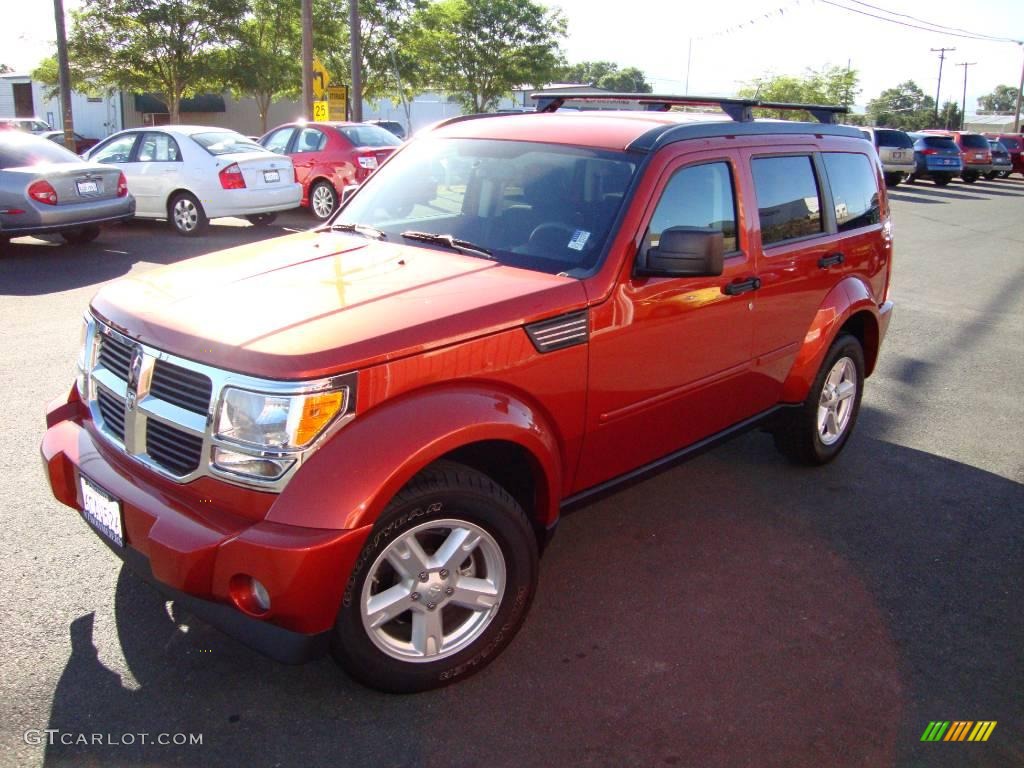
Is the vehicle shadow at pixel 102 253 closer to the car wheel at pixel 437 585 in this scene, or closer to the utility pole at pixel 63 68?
the car wheel at pixel 437 585

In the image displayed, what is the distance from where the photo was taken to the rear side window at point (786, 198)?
4426 millimetres

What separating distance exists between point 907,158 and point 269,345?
95.4ft

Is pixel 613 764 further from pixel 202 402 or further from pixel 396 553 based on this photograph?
pixel 202 402

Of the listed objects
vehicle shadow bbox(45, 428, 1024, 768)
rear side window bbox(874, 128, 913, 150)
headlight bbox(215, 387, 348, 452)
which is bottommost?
vehicle shadow bbox(45, 428, 1024, 768)

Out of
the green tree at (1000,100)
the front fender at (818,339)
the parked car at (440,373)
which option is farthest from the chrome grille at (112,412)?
the green tree at (1000,100)

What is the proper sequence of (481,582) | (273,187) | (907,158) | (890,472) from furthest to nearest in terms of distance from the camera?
(907,158) < (273,187) < (890,472) < (481,582)

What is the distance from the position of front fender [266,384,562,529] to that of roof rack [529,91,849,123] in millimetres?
2131

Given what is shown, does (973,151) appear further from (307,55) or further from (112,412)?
(112,412)

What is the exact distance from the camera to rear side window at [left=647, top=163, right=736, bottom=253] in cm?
384

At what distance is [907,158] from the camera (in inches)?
1109

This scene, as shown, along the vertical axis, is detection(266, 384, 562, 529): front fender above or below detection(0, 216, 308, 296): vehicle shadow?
above

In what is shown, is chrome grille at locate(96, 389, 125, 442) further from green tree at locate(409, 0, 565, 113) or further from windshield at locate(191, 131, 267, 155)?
green tree at locate(409, 0, 565, 113)

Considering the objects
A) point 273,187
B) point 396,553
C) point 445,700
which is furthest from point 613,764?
point 273,187

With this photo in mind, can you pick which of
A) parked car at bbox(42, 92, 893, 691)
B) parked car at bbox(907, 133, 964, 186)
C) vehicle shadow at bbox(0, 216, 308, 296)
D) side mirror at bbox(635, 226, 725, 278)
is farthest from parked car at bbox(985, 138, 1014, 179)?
side mirror at bbox(635, 226, 725, 278)
